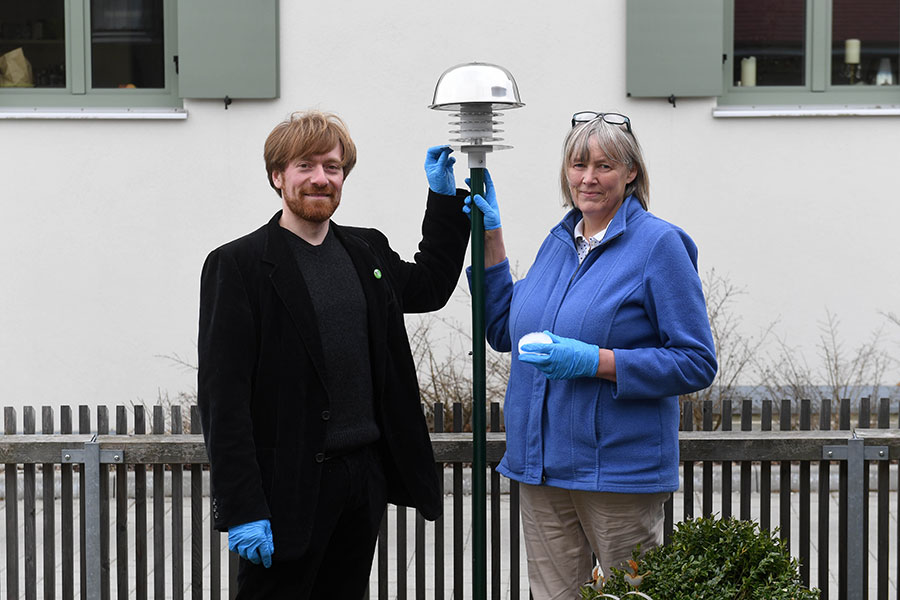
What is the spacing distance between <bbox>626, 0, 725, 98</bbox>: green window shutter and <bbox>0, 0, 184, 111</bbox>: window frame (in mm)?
2929

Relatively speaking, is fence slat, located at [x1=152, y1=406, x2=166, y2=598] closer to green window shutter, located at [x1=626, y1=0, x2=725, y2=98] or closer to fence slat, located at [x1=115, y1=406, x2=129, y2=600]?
fence slat, located at [x1=115, y1=406, x2=129, y2=600]

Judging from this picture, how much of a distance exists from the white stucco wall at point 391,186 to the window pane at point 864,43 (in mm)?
481

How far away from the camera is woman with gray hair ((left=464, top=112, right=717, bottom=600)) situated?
3123 millimetres

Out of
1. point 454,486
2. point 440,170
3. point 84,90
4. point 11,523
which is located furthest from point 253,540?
point 84,90

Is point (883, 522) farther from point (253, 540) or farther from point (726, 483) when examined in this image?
point (253, 540)

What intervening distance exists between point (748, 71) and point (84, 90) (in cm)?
434

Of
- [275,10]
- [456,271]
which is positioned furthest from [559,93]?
[456,271]

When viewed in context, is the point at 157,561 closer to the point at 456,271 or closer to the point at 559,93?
the point at 456,271

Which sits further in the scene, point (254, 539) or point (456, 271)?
point (456, 271)

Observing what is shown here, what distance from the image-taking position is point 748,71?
8172 mm

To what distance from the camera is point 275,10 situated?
7.77 m

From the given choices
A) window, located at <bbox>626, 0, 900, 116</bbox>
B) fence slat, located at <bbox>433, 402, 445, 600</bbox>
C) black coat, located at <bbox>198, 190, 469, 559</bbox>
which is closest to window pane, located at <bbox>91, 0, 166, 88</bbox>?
window, located at <bbox>626, 0, 900, 116</bbox>

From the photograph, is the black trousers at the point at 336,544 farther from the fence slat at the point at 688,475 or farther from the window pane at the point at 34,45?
the window pane at the point at 34,45

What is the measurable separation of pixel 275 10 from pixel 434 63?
1.04 m
